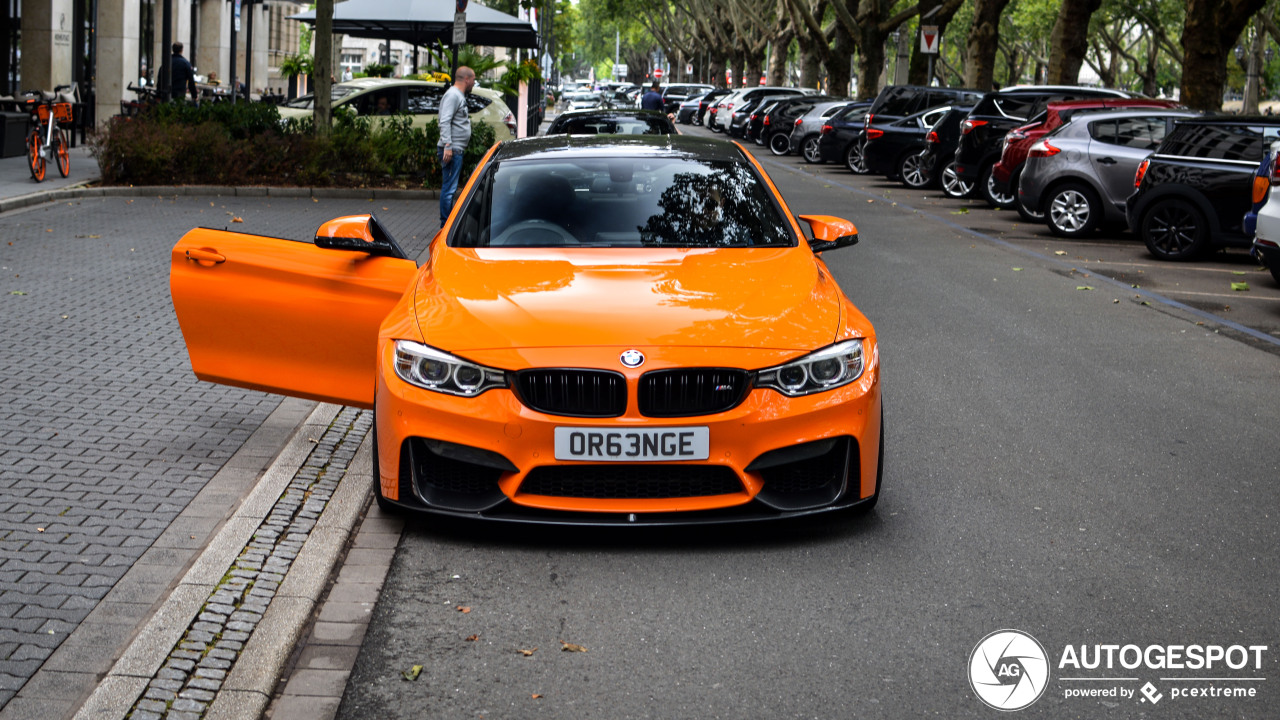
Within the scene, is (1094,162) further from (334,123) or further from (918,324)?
(334,123)

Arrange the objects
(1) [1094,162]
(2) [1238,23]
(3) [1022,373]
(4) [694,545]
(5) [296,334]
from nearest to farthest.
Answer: (4) [694,545]
(5) [296,334]
(3) [1022,373]
(1) [1094,162]
(2) [1238,23]

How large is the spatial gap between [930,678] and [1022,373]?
4938 mm

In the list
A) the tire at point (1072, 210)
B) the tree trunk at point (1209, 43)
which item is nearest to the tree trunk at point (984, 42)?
the tree trunk at point (1209, 43)

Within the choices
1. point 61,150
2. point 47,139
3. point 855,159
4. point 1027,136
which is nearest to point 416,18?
point 61,150

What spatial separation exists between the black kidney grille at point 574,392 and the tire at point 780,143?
111ft

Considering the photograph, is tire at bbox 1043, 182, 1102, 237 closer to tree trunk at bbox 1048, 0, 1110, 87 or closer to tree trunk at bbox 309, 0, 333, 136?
tree trunk at bbox 309, 0, 333, 136

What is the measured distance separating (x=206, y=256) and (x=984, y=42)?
32831mm

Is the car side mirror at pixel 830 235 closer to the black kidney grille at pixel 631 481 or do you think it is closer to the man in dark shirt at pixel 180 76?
the black kidney grille at pixel 631 481

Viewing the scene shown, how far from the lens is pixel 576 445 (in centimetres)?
493

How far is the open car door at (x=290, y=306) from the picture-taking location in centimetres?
602

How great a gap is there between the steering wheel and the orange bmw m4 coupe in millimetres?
58

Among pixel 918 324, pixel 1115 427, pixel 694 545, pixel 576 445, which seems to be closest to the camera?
pixel 576 445

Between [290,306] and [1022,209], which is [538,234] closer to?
[290,306]

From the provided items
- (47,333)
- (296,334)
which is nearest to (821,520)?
(296,334)
